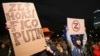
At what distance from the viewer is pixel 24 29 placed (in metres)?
3.87

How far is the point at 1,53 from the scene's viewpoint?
556 cm

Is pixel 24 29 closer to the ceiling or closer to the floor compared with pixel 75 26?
closer to the ceiling

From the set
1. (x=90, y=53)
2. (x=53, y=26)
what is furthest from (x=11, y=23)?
(x=53, y=26)

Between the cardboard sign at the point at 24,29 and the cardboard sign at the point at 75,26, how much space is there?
2067 millimetres

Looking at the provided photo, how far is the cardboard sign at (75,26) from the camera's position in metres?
6.11

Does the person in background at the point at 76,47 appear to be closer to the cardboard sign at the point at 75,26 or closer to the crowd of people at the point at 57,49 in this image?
the crowd of people at the point at 57,49

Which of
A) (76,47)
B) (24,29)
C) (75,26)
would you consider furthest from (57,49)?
(75,26)

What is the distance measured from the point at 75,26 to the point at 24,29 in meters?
2.50

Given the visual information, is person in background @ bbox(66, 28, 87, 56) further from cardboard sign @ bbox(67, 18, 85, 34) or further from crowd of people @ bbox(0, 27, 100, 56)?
cardboard sign @ bbox(67, 18, 85, 34)

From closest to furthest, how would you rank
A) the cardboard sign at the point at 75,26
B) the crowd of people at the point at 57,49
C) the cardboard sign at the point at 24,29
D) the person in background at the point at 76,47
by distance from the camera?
the cardboard sign at the point at 24,29 < the crowd of people at the point at 57,49 < the person in background at the point at 76,47 < the cardboard sign at the point at 75,26

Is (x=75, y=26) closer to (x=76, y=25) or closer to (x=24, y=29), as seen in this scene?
(x=76, y=25)

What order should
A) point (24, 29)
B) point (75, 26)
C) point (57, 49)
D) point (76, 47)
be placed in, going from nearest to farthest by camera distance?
point (24, 29)
point (57, 49)
point (76, 47)
point (75, 26)

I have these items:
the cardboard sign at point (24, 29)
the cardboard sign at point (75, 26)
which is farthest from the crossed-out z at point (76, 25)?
the cardboard sign at point (24, 29)

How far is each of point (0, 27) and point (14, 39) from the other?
4269mm
